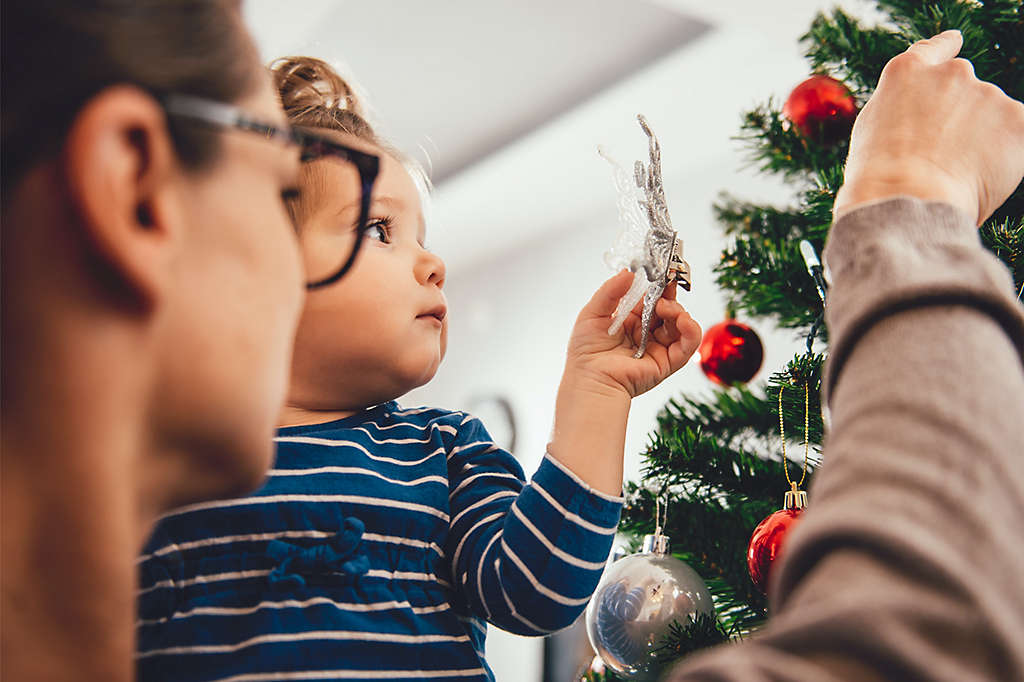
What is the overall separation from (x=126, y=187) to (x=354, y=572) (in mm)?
405

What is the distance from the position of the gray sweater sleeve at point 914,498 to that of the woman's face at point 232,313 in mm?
257

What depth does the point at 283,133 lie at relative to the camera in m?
0.46

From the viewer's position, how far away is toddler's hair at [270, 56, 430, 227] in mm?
974

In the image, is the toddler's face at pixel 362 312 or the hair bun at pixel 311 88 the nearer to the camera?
the toddler's face at pixel 362 312

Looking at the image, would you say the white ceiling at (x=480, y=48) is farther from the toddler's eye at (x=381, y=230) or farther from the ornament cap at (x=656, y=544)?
the ornament cap at (x=656, y=544)

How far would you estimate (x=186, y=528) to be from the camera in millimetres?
717

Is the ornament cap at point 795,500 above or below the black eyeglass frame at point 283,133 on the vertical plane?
below

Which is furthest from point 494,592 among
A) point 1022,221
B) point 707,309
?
point 707,309

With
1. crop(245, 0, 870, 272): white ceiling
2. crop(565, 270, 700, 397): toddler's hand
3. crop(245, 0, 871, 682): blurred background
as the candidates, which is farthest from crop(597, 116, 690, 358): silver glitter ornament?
crop(245, 0, 870, 272): white ceiling

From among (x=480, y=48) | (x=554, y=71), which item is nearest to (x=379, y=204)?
(x=480, y=48)

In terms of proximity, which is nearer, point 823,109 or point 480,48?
point 823,109

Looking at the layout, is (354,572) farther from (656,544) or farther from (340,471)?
(656,544)

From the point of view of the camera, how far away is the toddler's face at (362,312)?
2.67 feet

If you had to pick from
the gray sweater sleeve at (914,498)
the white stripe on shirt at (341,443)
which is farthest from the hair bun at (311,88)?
the gray sweater sleeve at (914,498)
